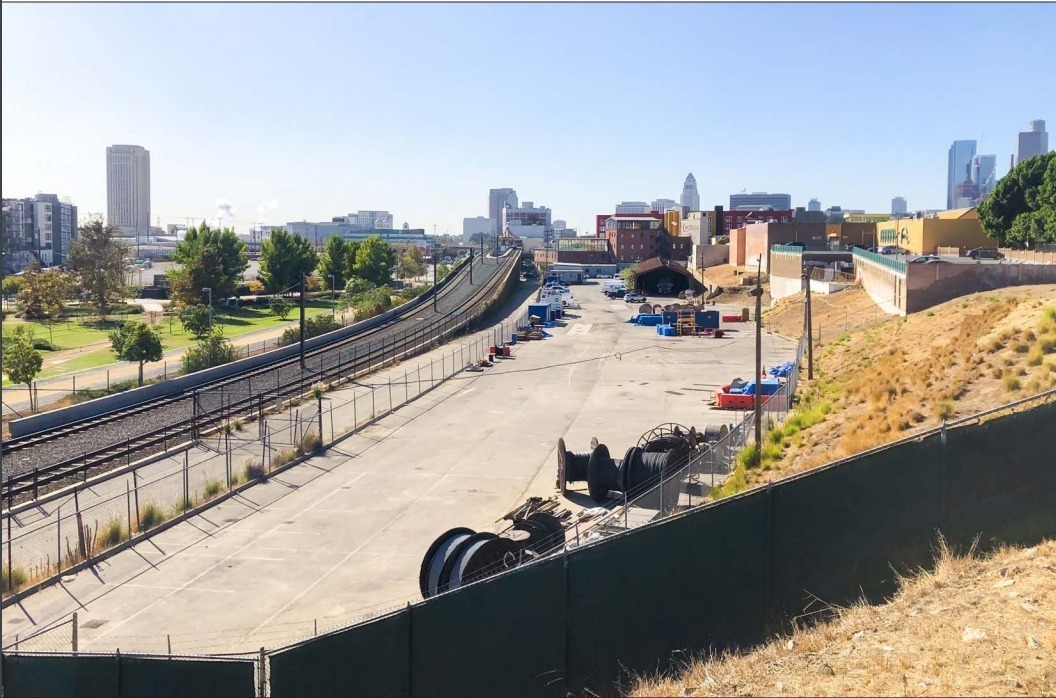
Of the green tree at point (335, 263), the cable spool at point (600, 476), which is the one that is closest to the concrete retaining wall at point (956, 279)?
the cable spool at point (600, 476)

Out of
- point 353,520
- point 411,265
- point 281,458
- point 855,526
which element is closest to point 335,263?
point 411,265

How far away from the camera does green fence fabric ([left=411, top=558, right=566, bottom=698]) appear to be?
11.3 m

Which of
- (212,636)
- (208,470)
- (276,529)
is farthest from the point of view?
(208,470)

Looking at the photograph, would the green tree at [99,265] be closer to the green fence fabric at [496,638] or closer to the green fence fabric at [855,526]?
the green fence fabric at [496,638]

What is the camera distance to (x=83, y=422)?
3741 centimetres

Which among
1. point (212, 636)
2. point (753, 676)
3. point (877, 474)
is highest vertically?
point (877, 474)

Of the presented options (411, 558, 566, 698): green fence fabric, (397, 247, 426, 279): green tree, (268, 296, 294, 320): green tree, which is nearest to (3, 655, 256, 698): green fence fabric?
(411, 558, 566, 698): green fence fabric

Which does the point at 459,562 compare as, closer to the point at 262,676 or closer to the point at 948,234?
the point at 262,676

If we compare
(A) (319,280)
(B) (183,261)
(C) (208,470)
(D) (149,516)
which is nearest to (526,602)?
(D) (149,516)

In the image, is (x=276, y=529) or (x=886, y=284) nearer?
(x=276, y=529)

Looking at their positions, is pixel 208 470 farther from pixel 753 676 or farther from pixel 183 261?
pixel 183 261

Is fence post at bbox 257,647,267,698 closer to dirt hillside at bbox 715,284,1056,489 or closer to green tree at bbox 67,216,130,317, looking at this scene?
dirt hillside at bbox 715,284,1056,489

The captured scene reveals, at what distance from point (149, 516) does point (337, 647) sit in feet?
51.2

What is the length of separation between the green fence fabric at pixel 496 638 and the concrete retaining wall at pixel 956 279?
145 ft
